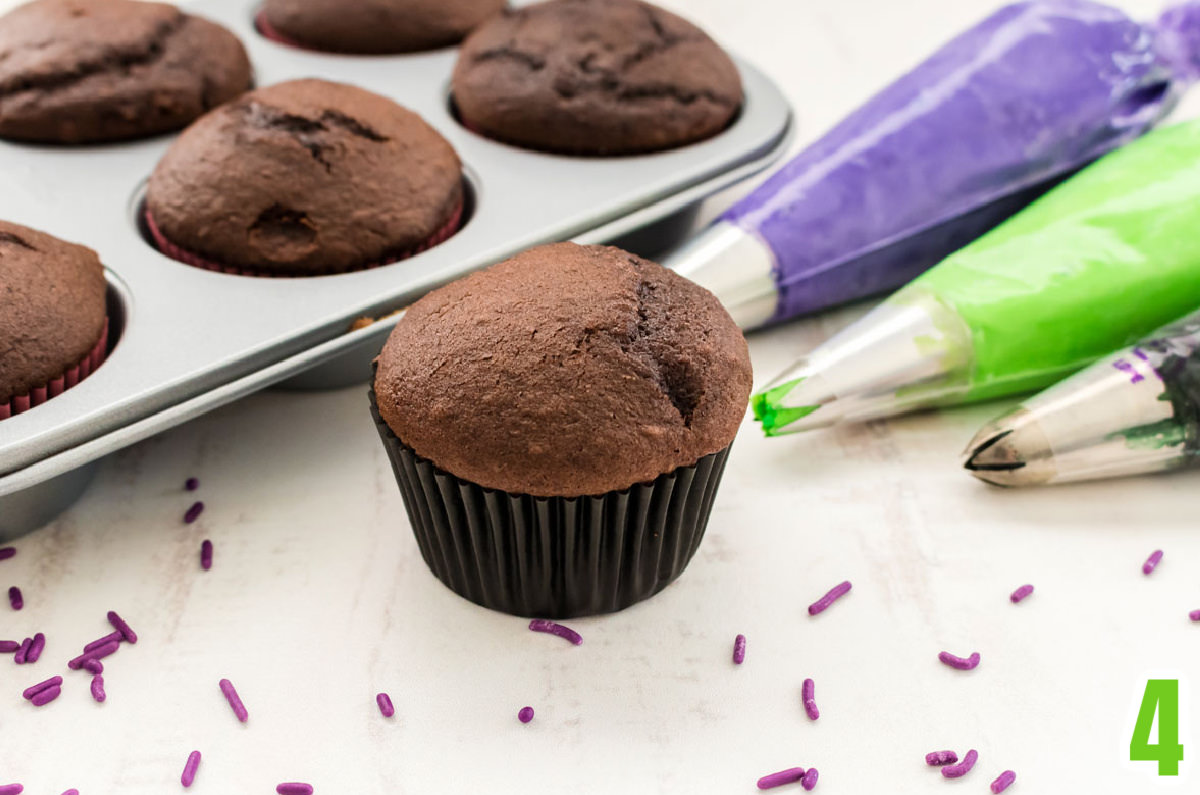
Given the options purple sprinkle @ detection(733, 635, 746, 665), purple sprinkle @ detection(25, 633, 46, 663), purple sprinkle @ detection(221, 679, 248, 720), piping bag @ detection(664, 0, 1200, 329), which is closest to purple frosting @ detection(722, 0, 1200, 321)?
→ piping bag @ detection(664, 0, 1200, 329)

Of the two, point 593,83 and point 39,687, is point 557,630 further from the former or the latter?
point 593,83

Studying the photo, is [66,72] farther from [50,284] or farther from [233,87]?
[50,284]

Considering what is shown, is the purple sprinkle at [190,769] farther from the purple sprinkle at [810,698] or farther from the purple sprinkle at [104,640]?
the purple sprinkle at [810,698]

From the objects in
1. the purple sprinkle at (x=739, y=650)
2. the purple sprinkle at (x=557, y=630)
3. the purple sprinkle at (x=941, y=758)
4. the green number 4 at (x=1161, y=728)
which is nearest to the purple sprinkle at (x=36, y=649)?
the purple sprinkle at (x=557, y=630)

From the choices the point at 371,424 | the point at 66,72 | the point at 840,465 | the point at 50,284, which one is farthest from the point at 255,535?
the point at 66,72

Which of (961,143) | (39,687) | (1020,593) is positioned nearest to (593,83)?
(961,143)

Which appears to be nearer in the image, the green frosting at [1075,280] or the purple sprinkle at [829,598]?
the purple sprinkle at [829,598]

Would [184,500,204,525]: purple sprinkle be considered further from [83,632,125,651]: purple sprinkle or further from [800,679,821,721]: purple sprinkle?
[800,679,821,721]: purple sprinkle
